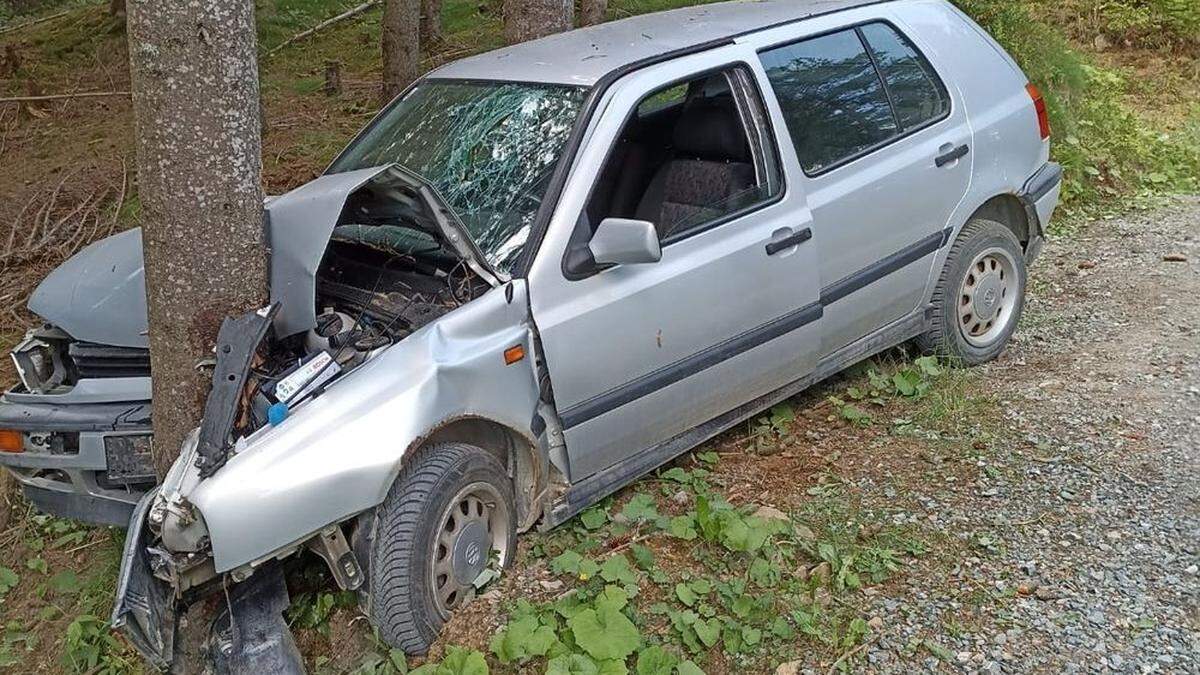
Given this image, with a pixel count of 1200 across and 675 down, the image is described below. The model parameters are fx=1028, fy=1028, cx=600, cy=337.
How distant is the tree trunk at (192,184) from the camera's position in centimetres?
321

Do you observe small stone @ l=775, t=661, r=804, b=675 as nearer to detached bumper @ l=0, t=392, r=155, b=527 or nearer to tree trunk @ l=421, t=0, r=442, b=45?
detached bumper @ l=0, t=392, r=155, b=527

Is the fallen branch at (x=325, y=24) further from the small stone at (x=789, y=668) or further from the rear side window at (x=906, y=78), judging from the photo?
the small stone at (x=789, y=668)

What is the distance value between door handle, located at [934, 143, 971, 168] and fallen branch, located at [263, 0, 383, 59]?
10903 mm

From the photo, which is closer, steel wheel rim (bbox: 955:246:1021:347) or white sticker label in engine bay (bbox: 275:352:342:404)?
white sticker label in engine bay (bbox: 275:352:342:404)

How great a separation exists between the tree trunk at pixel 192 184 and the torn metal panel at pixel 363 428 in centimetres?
51

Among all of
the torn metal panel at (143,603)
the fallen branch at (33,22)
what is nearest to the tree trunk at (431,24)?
the fallen branch at (33,22)

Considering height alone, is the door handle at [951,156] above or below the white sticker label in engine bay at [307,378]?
above

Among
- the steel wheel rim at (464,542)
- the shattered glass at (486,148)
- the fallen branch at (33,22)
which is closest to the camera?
the steel wheel rim at (464,542)

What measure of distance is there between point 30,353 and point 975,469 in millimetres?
3853

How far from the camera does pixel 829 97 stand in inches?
179

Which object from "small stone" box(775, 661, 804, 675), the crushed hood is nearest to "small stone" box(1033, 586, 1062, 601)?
"small stone" box(775, 661, 804, 675)

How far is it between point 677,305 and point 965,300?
6.61 feet

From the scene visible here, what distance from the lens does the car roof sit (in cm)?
412

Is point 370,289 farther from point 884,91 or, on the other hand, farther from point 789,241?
point 884,91
